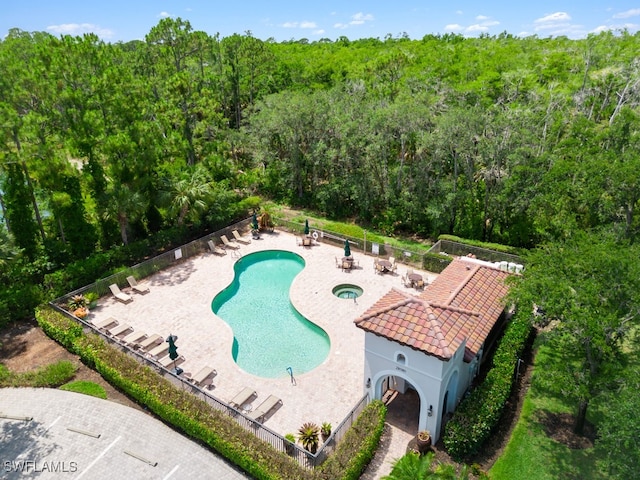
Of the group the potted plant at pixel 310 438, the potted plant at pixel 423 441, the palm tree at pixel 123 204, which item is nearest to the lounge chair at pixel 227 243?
the palm tree at pixel 123 204

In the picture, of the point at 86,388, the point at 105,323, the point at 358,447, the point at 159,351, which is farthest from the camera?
the point at 105,323

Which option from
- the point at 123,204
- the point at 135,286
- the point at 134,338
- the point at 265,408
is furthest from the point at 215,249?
the point at 265,408

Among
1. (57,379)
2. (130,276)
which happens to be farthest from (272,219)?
(57,379)

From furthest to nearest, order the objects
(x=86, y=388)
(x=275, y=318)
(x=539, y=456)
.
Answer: (x=275, y=318) → (x=86, y=388) → (x=539, y=456)

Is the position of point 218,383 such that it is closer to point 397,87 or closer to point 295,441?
point 295,441

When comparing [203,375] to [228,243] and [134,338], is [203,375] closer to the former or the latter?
[134,338]

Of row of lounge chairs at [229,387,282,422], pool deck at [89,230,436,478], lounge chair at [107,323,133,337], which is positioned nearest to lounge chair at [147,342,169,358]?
pool deck at [89,230,436,478]
